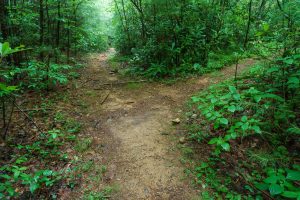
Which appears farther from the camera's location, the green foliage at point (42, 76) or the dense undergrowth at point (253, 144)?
the green foliage at point (42, 76)

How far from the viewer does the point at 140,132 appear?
15.3 feet

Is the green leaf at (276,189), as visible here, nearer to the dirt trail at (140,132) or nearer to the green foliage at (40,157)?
the dirt trail at (140,132)

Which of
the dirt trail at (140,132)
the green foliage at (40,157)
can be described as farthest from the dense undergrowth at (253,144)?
the green foliage at (40,157)

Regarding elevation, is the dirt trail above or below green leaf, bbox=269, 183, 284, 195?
below

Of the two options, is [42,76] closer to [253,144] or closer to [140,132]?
[140,132]

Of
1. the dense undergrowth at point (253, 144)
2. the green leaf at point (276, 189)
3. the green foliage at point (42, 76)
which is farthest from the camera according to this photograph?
the green foliage at point (42, 76)

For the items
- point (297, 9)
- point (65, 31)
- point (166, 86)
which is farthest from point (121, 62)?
point (297, 9)

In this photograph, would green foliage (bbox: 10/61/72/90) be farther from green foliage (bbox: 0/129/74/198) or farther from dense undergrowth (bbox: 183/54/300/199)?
dense undergrowth (bbox: 183/54/300/199)

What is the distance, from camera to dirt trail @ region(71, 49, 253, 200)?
10.4 feet

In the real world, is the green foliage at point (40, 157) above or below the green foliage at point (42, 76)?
below

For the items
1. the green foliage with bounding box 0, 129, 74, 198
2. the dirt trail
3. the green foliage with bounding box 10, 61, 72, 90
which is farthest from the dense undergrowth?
the green foliage with bounding box 10, 61, 72, 90

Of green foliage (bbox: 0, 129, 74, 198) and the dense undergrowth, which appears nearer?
the dense undergrowth

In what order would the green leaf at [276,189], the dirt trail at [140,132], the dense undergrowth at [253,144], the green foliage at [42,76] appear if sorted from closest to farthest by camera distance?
the green leaf at [276,189] → the dense undergrowth at [253,144] → the dirt trail at [140,132] → the green foliage at [42,76]

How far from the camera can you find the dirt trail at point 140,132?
3.16 m
